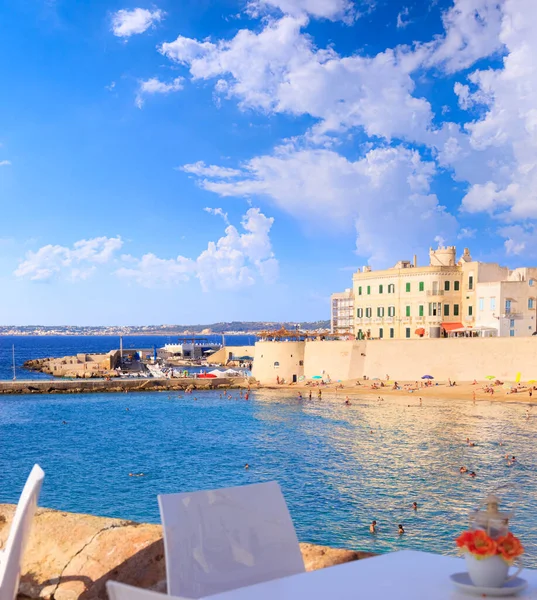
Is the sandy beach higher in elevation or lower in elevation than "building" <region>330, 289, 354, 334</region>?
lower

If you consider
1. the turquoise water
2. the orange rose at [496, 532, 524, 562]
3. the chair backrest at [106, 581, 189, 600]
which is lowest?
the turquoise water

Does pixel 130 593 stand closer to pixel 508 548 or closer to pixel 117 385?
pixel 508 548

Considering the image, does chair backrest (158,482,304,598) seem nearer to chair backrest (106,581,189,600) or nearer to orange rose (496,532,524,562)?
chair backrest (106,581,189,600)

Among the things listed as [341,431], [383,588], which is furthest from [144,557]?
[341,431]

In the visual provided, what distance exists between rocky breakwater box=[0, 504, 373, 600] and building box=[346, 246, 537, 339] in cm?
4259

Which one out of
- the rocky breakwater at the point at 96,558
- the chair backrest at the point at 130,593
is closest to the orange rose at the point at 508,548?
the chair backrest at the point at 130,593

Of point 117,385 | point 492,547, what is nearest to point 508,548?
point 492,547

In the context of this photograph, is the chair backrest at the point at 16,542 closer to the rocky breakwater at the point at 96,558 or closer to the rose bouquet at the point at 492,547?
the rocky breakwater at the point at 96,558

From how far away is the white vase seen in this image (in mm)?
2385

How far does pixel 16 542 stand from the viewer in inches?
122

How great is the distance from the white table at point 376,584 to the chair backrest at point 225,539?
0.57m

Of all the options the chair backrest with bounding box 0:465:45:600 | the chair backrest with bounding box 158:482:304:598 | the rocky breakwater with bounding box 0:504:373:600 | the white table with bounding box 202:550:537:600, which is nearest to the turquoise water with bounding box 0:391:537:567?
the rocky breakwater with bounding box 0:504:373:600

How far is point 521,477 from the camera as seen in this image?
20.0 meters

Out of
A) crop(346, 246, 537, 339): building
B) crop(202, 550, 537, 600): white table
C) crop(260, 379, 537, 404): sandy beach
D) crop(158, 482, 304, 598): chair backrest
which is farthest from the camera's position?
crop(346, 246, 537, 339): building
